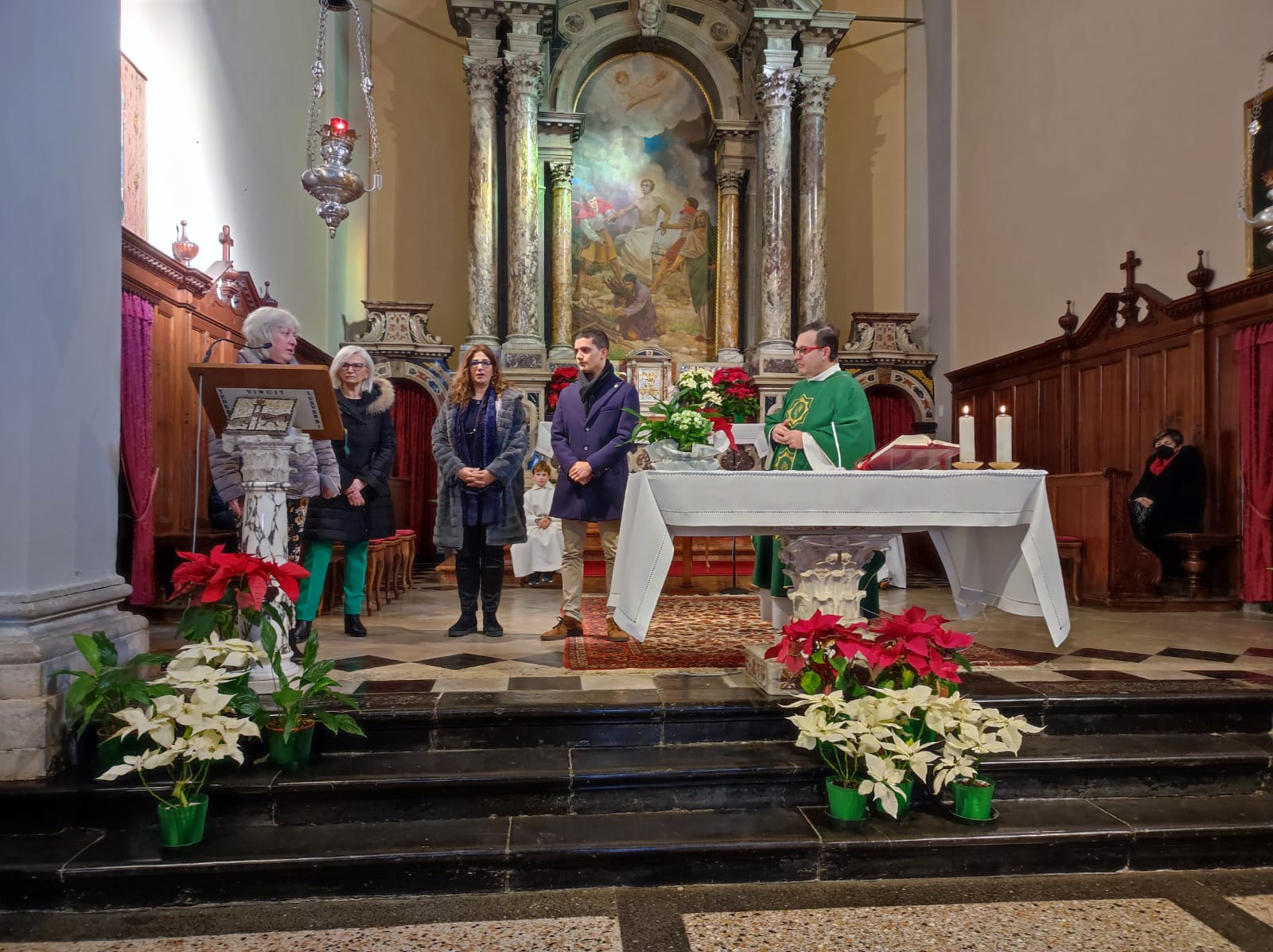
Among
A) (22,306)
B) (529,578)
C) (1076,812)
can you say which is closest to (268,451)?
(22,306)

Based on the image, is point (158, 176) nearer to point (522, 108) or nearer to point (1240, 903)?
point (522, 108)

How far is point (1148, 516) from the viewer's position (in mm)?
6270

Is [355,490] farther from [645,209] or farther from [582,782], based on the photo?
[645,209]

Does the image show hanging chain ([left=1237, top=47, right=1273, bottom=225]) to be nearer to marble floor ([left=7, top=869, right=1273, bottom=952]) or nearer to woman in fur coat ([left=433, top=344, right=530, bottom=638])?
woman in fur coat ([left=433, top=344, right=530, bottom=638])

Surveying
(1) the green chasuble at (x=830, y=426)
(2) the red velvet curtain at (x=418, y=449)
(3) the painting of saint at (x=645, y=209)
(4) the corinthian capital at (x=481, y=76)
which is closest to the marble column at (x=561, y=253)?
(3) the painting of saint at (x=645, y=209)

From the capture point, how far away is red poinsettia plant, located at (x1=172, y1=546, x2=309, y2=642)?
109 inches

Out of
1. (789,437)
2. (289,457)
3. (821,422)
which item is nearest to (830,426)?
(821,422)

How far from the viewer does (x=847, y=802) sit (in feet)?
8.66

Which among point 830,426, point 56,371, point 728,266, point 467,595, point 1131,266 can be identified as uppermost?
point 728,266

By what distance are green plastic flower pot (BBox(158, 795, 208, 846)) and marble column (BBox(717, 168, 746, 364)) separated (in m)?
8.32

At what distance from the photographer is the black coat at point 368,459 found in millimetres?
4250

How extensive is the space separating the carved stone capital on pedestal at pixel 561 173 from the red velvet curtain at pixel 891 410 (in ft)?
14.4

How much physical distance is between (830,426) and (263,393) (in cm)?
229

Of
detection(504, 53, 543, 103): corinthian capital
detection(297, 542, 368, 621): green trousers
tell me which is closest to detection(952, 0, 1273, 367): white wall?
detection(504, 53, 543, 103): corinthian capital
